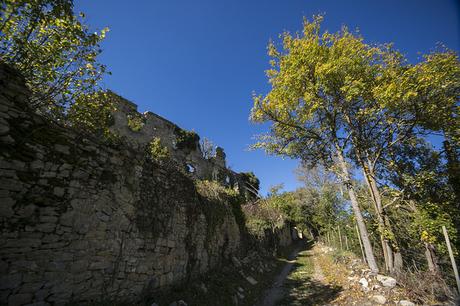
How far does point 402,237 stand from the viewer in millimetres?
9539

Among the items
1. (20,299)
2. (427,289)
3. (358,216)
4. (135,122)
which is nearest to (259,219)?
(358,216)

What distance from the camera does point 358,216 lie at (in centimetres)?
975

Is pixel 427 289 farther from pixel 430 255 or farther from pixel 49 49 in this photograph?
pixel 49 49

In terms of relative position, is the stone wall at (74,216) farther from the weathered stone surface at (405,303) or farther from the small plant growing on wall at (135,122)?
the small plant growing on wall at (135,122)

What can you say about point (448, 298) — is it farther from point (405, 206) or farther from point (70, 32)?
point (70, 32)

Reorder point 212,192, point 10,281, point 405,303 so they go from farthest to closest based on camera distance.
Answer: point 212,192 < point 405,303 < point 10,281

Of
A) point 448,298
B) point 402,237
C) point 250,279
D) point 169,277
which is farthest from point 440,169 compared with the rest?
point 169,277

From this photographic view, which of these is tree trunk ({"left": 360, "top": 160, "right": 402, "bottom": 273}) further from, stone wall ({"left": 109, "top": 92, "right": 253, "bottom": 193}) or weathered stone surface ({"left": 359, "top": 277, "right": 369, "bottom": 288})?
stone wall ({"left": 109, "top": 92, "right": 253, "bottom": 193})

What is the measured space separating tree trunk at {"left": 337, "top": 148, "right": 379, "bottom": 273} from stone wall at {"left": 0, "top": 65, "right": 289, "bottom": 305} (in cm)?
714

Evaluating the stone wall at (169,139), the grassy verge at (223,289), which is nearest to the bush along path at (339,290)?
the grassy verge at (223,289)

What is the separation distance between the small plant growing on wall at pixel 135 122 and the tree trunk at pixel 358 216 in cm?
1330

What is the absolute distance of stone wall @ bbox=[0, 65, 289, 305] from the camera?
370 cm

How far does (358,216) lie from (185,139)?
1478 centimetres

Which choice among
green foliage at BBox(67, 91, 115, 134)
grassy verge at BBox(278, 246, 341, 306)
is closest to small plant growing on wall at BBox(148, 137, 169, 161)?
green foliage at BBox(67, 91, 115, 134)
